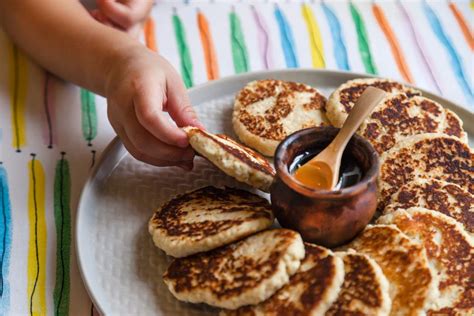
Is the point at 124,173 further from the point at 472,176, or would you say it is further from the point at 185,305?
the point at 472,176

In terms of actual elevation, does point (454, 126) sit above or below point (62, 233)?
above

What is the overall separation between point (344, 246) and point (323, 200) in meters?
0.18

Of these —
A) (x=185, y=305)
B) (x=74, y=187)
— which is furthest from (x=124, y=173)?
(x=185, y=305)

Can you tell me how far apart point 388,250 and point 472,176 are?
0.44m

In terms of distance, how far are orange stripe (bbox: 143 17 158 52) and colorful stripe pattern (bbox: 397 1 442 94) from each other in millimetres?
1014

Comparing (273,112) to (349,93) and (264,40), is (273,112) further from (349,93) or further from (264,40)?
(264,40)

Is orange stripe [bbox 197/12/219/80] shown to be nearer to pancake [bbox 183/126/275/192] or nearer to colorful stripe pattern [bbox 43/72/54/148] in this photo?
colorful stripe pattern [bbox 43/72/54/148]

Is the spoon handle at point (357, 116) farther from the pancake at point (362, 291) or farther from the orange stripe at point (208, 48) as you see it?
the orange stripe at point (208, 48)

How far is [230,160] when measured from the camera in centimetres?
159

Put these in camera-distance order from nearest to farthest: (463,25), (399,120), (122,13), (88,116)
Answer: (399,120)
(88,116)
(122,13)
(463,25)

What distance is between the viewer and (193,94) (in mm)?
2078

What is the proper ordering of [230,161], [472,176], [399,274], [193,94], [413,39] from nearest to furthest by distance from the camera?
[399,274] < [230,161] < [472,176] < [193,94] < [413,39]

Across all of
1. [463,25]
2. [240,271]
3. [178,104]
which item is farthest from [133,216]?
[463,25]

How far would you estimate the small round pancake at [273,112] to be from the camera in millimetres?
1907
